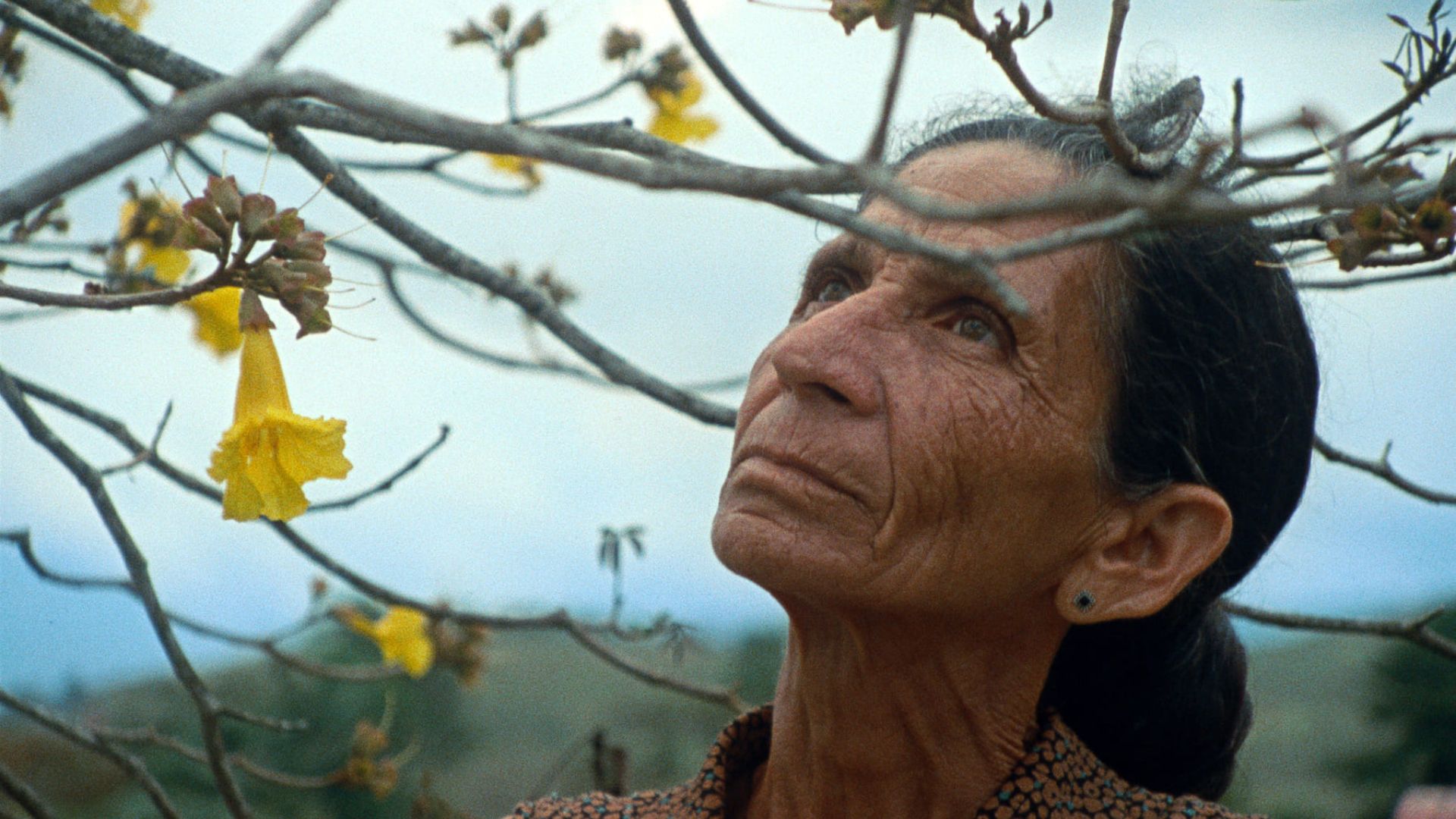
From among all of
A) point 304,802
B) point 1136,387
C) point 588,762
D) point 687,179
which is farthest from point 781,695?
point 304,802

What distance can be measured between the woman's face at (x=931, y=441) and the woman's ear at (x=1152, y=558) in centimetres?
4

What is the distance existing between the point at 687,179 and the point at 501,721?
4.34 m

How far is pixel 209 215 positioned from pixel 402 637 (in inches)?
103

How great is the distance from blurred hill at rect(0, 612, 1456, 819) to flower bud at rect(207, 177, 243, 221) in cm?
301

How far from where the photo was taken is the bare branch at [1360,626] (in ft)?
8.36

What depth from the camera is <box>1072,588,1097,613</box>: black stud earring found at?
1.96 m

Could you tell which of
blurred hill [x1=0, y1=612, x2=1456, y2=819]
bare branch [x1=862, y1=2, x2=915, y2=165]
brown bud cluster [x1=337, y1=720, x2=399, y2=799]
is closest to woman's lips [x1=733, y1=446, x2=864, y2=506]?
bare branch [x1=862, y1=2, x2=915, y2=165]

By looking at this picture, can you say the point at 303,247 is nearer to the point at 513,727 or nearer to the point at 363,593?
the point at 363,593

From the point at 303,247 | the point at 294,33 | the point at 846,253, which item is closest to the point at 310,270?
the point at 303,247

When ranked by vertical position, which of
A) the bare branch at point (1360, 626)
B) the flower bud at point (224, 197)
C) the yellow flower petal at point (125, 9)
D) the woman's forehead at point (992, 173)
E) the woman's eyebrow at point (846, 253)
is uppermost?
the yellow flower petal at point (125, 9)

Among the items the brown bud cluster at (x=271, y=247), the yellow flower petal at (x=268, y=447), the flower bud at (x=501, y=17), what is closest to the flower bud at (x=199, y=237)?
the brown bud cluster at (x=271, y=247)

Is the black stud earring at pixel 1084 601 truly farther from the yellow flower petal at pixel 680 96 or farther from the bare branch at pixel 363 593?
the yellow flower petal at pixel 680 96

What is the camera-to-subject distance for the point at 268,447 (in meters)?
1.96

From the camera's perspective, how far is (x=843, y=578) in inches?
71.9
